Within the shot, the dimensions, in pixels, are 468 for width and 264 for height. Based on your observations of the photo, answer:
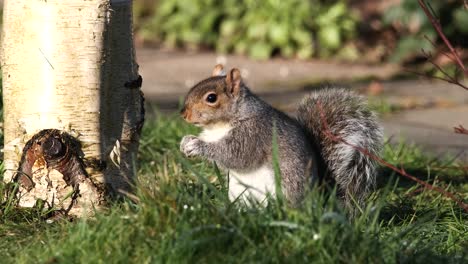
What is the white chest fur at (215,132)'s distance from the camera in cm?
376

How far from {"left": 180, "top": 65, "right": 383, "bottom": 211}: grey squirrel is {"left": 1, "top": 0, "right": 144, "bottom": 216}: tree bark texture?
0.30 metres

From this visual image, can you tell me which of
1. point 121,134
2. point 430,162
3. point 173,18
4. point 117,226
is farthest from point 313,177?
point 173,18

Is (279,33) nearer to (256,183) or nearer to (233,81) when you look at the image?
(233,81)

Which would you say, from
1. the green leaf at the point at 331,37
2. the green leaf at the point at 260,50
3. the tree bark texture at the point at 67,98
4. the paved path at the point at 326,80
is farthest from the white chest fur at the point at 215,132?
the green leaf at the point at 331,37

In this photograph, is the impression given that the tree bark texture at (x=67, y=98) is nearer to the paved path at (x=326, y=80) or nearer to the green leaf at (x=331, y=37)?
the paved path at (x=326, y=80)

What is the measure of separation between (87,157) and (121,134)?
0.18 m

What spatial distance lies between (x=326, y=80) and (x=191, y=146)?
2.70 metres

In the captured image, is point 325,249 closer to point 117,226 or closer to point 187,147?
point 117,226

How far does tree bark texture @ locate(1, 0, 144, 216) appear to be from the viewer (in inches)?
142

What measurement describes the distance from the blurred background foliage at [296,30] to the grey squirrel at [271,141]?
181 inches

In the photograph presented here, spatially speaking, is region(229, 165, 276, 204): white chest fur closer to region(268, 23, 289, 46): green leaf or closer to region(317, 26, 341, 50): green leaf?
region(268, 23, 289, 46): green leaf

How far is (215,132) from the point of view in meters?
3.79

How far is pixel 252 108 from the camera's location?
3.79 m

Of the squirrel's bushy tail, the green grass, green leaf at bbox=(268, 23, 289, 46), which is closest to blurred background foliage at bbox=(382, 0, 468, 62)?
green leaf at bbox=(268, 23, 289, 46)
